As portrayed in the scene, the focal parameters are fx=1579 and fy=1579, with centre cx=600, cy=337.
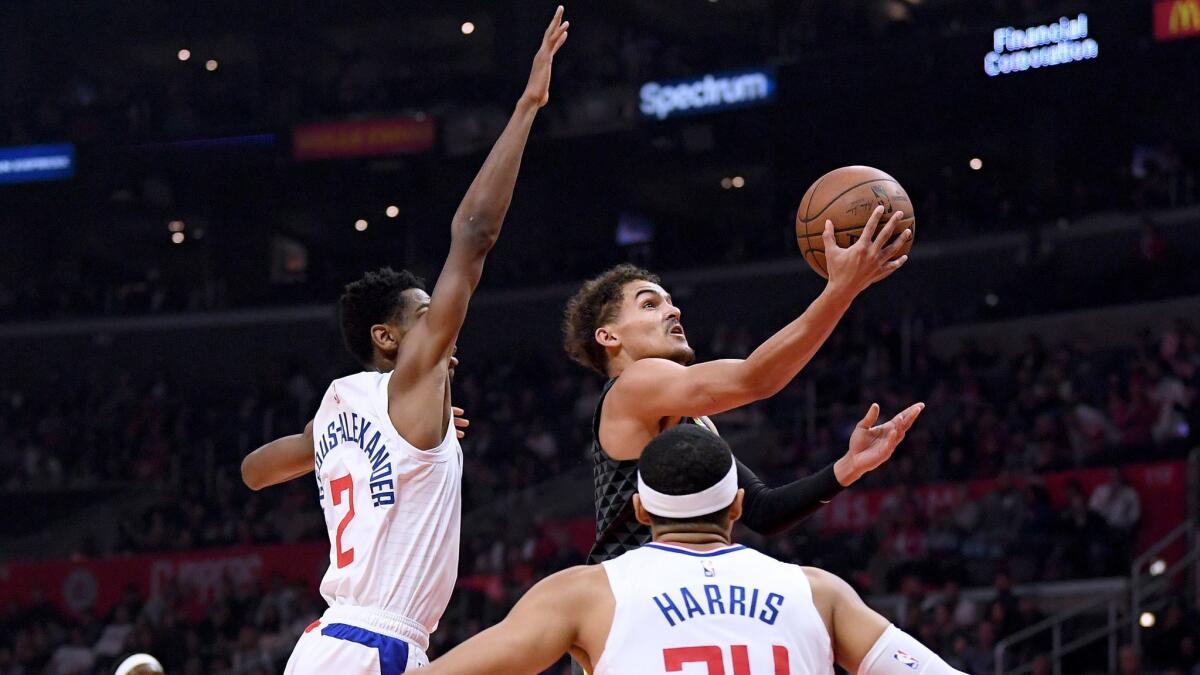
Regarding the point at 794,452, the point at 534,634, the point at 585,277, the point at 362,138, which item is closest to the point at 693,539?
the point at 534,634

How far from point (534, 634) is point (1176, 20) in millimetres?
19993

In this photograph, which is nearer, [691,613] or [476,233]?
[691,613]

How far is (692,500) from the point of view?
3.65 meters

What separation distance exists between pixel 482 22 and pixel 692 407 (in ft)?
98.2

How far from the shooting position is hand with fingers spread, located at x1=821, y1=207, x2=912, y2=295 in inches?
177

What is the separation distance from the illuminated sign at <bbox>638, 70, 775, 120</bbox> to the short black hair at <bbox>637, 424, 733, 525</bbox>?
22028 millimetres

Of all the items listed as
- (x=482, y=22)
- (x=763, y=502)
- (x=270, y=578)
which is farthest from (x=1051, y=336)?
(x=763, y=502)

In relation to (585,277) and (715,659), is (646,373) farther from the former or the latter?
(585,277)

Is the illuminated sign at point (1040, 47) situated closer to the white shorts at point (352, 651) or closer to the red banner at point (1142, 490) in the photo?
the red banner at point (1142, 490)

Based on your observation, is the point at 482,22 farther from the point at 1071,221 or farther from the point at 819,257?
the point at 819,257

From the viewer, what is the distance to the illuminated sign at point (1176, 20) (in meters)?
21.1

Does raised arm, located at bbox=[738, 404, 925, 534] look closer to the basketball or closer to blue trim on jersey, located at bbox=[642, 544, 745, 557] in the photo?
the basketball

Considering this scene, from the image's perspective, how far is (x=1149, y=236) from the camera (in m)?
22.1

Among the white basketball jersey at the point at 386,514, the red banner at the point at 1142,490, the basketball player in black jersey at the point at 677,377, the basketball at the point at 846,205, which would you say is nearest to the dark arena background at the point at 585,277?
the red banner at the point at 1142,490
